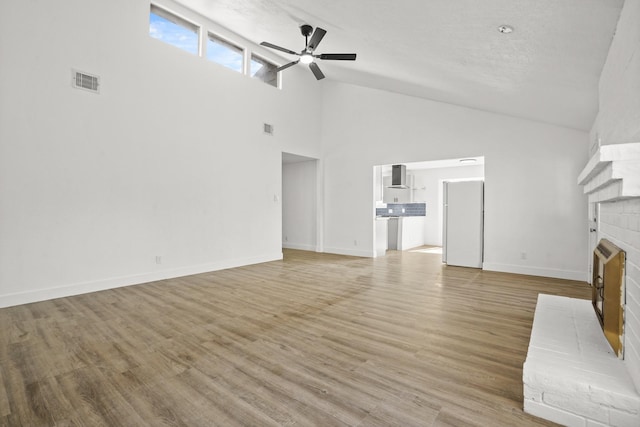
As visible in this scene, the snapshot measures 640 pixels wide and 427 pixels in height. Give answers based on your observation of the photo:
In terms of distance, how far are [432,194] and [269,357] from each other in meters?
8.46

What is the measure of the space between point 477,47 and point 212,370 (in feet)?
11.2

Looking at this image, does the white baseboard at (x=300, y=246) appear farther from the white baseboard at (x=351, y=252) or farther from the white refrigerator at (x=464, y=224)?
the white refrigerator at (x=464, y=224)

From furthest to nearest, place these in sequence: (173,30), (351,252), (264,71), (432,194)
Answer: (432,194) < (351,252) < (264,71) < (173,30)

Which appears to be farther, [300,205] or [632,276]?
[300,205]

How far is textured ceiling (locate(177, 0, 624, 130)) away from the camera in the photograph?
6.67 feet

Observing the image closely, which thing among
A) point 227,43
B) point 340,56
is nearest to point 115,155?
point 227,43

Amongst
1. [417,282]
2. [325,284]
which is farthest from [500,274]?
[325,284]

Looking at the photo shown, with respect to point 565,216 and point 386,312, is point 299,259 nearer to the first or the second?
point 386,312

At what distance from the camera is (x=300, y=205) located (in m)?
8.42

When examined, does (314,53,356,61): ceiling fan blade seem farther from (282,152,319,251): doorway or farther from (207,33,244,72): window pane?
(282,152,319,251): doorway

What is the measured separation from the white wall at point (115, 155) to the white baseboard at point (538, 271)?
4535 millimetres

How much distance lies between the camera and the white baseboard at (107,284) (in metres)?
3.58

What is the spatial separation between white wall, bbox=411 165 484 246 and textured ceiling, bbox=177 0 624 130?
161 inches

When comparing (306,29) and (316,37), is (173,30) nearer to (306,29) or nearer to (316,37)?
(306,29)
